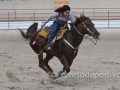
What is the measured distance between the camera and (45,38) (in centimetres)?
714

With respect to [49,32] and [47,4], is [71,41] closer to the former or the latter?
[49,32]

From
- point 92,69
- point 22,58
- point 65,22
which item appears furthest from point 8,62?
point 65,22

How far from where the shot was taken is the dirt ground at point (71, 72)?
21.2 feet

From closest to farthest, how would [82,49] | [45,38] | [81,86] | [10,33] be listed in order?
[81,86] < [45,38] < [82,49] < [10,33]

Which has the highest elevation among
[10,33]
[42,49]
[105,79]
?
[42,49]

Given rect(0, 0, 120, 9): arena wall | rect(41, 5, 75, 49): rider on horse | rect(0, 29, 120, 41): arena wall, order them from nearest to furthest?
rect(41, 5, 75, 49): rider on horse → rect(0, 29, 120, 41): arena wall → rect(0, 0, 120, 9): arena wall

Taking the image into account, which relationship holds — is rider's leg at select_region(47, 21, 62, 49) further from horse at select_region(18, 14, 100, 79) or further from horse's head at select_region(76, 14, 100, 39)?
horse's head at select_region(76, 14, 100, 39)

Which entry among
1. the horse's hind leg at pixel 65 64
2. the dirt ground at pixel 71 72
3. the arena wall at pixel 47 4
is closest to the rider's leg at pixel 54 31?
the horse's hind leg at pixel 65 64

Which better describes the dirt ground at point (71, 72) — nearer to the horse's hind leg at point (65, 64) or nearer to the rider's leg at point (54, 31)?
the horse's hind leg at point (65, 64)

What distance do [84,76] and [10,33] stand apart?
9884 mm

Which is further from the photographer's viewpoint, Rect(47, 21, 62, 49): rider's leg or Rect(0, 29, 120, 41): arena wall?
Rect(0, 29, 120, 41): arena wall

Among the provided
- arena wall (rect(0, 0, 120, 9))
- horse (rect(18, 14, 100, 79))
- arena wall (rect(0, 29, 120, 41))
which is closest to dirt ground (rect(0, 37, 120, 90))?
horse (rect(18, 14, 100, 79))

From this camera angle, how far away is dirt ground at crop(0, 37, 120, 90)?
647 centimetres

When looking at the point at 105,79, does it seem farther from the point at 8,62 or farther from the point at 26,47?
the point at 26,47
